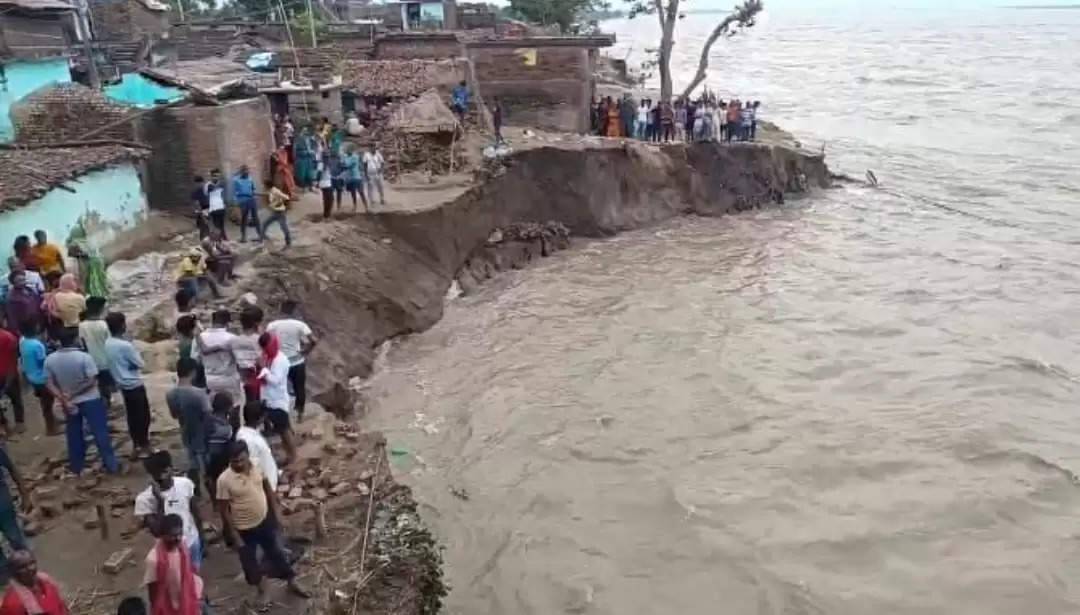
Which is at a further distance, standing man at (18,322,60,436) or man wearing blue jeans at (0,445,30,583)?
standing man at (18,322,60,436)

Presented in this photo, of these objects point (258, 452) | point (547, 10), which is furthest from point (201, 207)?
point (547, 10)

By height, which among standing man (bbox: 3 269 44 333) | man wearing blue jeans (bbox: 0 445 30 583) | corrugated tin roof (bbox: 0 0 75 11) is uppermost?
corrugated tin roof (bbox: 0 0 75 11)

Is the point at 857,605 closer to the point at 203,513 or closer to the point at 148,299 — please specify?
the point at 203,513

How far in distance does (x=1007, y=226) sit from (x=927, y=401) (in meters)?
14.5

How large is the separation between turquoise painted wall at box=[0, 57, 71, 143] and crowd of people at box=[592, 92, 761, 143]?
15.1 meters

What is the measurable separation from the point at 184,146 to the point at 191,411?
10429 mm

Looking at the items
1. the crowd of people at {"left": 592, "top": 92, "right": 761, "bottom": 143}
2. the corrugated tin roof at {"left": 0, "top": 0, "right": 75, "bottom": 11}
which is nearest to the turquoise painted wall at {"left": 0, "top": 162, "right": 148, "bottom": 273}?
the corrugated tin roof at {"left": 0, "top": 0, "right": 75, "bottom": 11}

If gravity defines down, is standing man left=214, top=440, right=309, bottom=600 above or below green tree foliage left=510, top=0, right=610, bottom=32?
below

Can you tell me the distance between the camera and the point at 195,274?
1328cm

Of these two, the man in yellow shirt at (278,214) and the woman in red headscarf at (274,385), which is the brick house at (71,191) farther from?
the woman in red headscarf at (274,385)

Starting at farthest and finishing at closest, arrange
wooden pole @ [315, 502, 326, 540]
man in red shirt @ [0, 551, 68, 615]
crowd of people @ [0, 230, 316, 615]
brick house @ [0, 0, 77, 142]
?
brick house @ [0, 0, 77, 142]
wooden pole @ [315, 502, 326, 540]
crowd of people @ [0, 230, 316, 615]
man in red shirt @ [0, 551, 68, 615]

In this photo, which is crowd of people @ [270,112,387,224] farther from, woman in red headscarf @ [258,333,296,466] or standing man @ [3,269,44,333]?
woman in red headscarf @ [258,333,296,466]

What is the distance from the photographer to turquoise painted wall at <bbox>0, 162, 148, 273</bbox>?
1291 centimetres

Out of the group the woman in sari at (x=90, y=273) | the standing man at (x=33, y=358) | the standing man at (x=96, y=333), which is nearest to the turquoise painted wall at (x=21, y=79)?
the woman in sari at (x=90, y=273)
